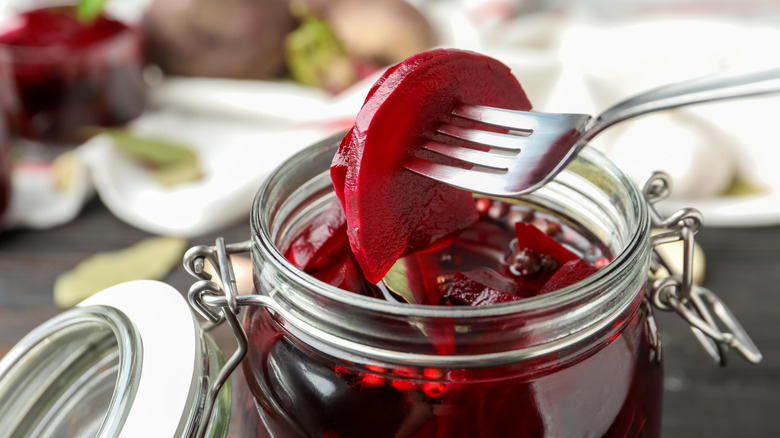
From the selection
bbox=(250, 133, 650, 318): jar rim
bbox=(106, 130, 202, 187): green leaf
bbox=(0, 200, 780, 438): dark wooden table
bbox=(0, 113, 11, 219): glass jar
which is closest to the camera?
bbox=(250, 133, 650, 318): jar rim

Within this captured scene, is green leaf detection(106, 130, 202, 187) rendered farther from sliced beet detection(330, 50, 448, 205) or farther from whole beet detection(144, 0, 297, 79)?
sliced beet detection(330, 50, 448, 205)

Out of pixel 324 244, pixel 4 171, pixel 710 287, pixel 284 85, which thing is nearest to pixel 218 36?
pixel 284 85

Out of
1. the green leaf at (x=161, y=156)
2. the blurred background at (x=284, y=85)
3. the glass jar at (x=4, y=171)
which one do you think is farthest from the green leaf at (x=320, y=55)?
the glass jar at (x=4, y=171)

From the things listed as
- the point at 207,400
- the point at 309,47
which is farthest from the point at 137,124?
the point at 207,400

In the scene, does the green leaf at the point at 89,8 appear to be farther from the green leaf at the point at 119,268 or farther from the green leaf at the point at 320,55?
the green leaf at the point at 119,268

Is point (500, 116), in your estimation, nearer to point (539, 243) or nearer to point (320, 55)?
point (539, 243)

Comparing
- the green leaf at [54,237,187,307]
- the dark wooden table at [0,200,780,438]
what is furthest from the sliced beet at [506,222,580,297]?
the green leaf at [54,237,187,307]

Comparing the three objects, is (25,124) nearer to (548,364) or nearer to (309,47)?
(309,47)
